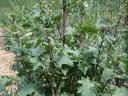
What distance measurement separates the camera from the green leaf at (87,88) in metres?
3.09

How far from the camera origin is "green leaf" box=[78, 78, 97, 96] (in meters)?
3.09

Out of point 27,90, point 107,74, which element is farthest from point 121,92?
point 27,90

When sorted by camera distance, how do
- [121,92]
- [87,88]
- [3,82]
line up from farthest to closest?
1. [3,82]
2. [121,92]
3. [87,88]

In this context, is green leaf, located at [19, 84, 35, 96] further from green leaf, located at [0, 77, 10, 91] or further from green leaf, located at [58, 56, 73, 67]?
green leaf, located at [58, 56, 73, 67]

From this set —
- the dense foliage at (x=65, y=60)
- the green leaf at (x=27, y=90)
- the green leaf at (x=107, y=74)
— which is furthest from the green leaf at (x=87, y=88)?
the green leaf at (x=27, y=90)

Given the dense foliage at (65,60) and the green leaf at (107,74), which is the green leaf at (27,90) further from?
the green leaf at (107,74)

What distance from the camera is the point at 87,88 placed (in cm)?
310

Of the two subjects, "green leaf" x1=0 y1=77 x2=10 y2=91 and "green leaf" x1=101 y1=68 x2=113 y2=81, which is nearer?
"green leaf" x1=101 y1=68 x2=113 y2=81

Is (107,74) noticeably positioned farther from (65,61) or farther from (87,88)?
(65,61)

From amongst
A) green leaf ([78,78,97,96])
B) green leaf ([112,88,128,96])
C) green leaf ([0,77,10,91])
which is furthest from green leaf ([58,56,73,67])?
green leaf ([0,77,10,91])

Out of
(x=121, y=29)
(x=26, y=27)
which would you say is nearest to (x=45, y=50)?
(x=26, y=27)

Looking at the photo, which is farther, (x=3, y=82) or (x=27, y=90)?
(x=3, y=82)

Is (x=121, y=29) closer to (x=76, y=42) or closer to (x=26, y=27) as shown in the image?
Answer: (x=76, y=42)

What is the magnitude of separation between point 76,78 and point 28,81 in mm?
406
